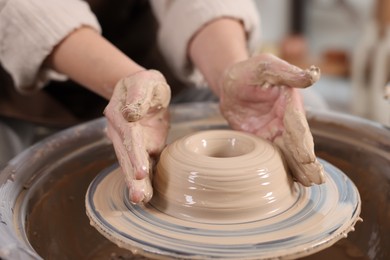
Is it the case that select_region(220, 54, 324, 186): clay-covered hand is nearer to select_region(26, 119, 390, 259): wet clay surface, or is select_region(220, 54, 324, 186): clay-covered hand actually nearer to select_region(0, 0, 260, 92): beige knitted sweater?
select_region(26, 119, 390, 259): wet clay surface

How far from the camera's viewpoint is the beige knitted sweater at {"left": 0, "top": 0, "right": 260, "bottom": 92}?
1.22 meters

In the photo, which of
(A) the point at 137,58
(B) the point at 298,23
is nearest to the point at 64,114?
(A) the point at 137,58

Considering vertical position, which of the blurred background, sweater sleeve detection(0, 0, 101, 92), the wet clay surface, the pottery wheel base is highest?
sweater sleeve detection(0, 0, 101, 92)

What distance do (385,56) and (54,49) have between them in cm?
225

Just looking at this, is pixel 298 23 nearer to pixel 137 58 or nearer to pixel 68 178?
pixel 137 58

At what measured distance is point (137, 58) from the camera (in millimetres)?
1733

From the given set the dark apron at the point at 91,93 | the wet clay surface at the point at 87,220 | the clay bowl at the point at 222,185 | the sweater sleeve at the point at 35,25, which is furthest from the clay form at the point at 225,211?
the dark apron at the point at 91,93

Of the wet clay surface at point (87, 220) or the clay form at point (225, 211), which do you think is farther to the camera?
the wet clay surface at point (87, 220)

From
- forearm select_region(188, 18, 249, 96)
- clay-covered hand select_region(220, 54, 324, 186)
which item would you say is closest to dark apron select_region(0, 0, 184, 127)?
forearm select_region(188, 18, 249, 96)

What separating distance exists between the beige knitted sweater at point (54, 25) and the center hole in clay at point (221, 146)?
1.49ft

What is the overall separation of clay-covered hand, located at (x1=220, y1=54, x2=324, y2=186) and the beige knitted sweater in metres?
0.33

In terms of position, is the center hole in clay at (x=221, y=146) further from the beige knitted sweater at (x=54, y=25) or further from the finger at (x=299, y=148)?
the beige knitted sweater at (x=54, y=25)

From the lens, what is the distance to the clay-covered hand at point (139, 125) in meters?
0.88

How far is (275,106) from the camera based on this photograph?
3.52 feet
